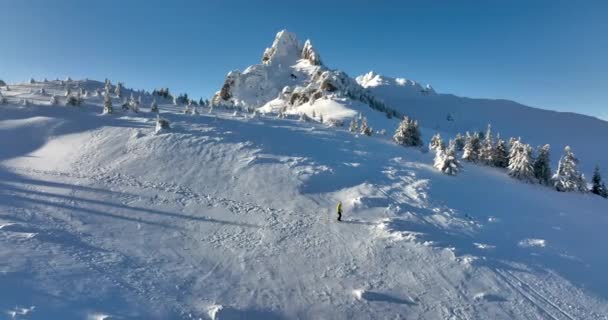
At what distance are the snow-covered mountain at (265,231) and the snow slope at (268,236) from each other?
86 millimetres

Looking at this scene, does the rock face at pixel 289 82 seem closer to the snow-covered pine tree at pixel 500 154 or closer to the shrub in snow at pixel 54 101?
the snow-covered pine tree at pixel 500 154

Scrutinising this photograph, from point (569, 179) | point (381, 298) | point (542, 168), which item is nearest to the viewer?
point (381, 298)

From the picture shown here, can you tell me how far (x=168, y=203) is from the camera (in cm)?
1919

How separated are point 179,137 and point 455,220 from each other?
22212 mm

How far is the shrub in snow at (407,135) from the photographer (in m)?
40.8

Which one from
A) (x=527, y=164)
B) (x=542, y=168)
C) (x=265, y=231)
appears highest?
(x=527, y=164)

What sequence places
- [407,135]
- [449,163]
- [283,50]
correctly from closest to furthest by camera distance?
[449,163], [407,135], [283,50]

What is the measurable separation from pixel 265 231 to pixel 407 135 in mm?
29240

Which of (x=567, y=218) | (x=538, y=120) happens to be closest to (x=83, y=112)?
(x=567, y=218)

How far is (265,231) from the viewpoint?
17312 millimetres

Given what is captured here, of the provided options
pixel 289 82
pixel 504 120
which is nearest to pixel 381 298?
pixel 289 82

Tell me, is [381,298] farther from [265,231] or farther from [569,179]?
[569,179]

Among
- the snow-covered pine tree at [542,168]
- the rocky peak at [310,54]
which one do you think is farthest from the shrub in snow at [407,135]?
the rocky peak at [310,54]

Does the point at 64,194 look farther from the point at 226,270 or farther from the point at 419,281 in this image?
the point at 419,281
